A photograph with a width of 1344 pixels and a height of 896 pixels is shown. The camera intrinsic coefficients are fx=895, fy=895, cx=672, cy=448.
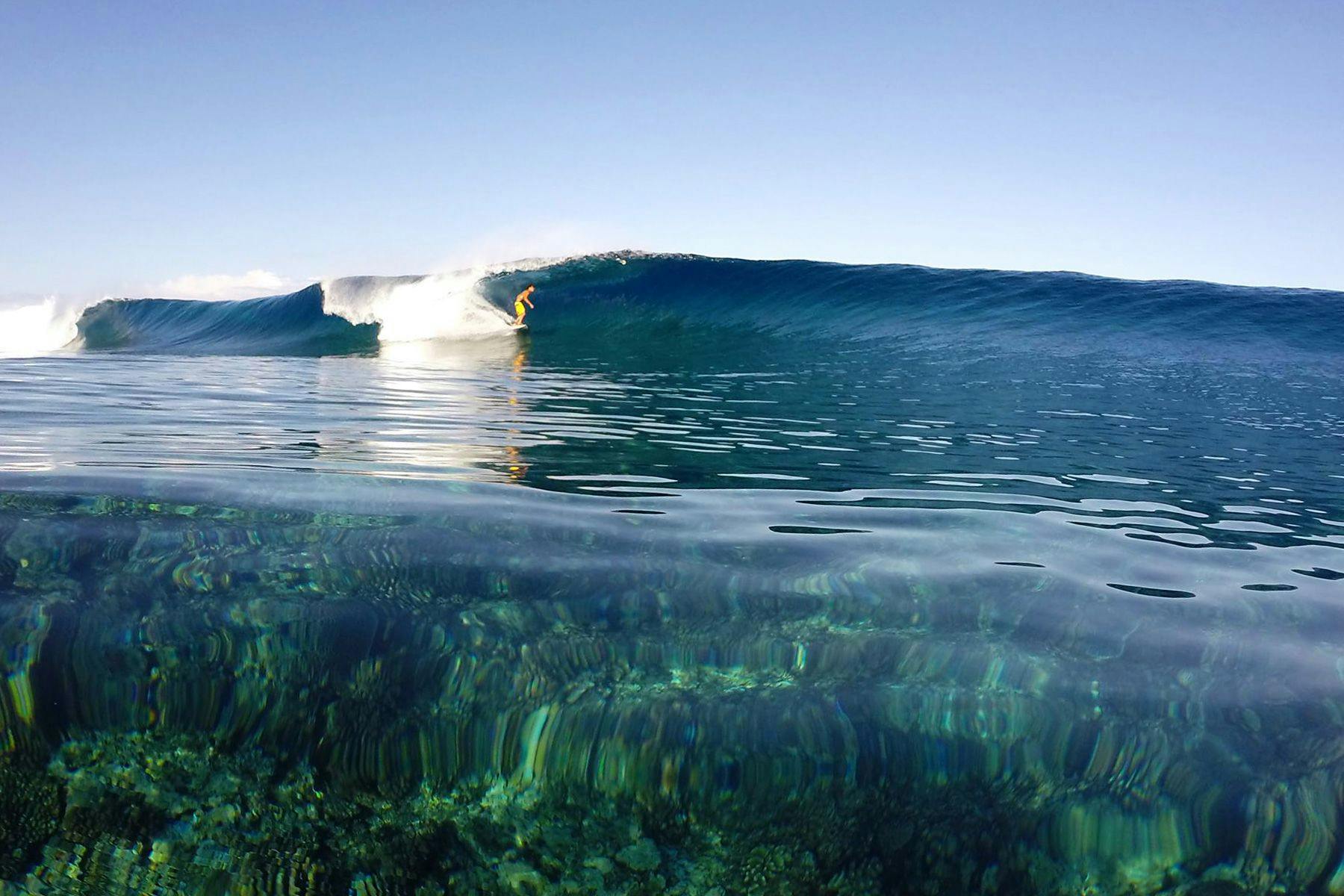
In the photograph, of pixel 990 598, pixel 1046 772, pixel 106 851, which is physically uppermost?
pixel 990 598

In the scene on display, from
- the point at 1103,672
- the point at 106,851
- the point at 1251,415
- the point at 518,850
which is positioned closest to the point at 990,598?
the point at 1103,672

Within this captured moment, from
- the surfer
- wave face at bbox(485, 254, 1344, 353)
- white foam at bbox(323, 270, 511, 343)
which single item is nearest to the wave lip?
white foam at bbox(323, 270, 511, 343)

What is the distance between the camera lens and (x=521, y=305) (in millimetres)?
16703

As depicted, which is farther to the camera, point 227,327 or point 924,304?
point 227,327

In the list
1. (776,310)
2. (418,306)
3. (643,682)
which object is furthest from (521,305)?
(643,682)

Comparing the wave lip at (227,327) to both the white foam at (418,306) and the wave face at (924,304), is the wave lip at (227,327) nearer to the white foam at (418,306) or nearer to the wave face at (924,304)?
the white foam at (418,306)

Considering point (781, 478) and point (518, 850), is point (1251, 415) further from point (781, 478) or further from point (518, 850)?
point (518, 850)

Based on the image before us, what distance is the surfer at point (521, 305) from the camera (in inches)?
654

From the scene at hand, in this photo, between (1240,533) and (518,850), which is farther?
(1240,533)

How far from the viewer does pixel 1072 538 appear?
2.22 metres

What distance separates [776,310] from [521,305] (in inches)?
186

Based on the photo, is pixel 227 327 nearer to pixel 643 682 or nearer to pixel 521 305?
pixel 521 305

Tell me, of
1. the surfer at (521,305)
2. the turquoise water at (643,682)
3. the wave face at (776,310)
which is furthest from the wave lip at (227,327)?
the turquoise water at (643,682)

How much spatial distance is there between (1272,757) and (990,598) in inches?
20.6
